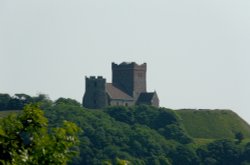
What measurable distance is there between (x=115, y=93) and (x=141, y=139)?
891cm

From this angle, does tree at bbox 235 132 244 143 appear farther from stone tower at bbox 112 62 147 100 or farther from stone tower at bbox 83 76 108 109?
stone tower at bbox 83 76 108 109

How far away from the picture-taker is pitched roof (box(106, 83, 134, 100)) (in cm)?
18938

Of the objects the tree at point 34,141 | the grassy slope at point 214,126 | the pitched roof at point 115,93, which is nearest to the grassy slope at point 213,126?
the grassy slope at point 214,126

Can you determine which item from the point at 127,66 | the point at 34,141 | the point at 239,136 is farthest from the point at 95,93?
the point at 34,141

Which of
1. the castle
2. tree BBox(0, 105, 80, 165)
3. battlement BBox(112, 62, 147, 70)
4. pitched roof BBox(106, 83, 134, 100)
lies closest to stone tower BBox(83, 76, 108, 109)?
the castle

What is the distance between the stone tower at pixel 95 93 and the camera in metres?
188

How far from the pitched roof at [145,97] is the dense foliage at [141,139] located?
1.49 m

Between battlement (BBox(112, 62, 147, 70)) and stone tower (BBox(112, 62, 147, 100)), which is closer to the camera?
stone tower (BBox(112, 62, 147, 100))

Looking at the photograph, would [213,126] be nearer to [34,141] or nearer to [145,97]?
[145,97]

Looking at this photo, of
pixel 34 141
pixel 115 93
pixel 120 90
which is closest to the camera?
pixel 34 141

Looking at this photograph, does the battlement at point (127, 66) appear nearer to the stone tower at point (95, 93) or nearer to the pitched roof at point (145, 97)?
the stone tower at point (95, 93)

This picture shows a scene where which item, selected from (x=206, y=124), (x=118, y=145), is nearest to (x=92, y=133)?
(x=118, y=145)

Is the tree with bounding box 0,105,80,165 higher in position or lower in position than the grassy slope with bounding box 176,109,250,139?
lower

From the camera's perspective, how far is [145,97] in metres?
193
